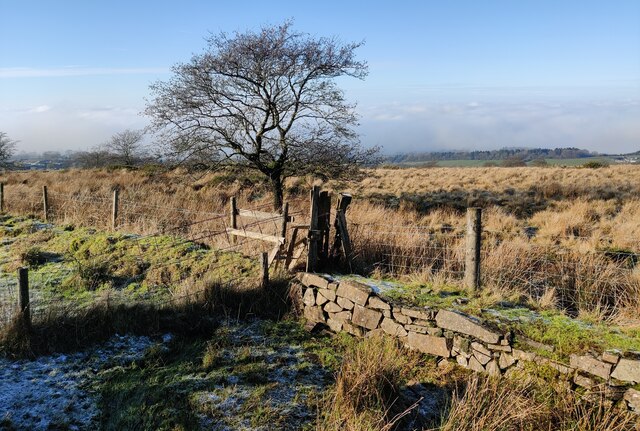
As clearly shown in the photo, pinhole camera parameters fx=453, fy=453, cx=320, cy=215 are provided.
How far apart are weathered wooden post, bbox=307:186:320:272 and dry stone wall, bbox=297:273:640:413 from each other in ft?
1.25

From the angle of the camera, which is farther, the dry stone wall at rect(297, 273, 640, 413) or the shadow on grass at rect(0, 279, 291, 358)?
the shadow on grass at rect(0, 279, 291, 358)

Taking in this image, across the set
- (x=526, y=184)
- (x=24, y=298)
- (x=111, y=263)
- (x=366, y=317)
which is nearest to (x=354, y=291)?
(x=366, y=317)

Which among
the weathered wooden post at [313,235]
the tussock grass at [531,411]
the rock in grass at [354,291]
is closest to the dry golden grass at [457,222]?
the weathered wooden post at [313,235]

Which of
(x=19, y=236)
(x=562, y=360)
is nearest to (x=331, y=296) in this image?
(x=562, y=360)

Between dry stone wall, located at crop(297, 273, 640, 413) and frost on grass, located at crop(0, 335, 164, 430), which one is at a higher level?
dry stone wall, located at crop(297, 273, 640, 413)

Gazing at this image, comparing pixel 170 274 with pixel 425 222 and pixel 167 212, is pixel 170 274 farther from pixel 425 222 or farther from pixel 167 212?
pixel 425 222

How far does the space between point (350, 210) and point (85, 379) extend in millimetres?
9121

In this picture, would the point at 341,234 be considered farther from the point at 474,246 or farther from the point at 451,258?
the point at 474,246

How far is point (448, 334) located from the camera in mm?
5883

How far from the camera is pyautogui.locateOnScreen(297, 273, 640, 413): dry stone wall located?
15.3ft

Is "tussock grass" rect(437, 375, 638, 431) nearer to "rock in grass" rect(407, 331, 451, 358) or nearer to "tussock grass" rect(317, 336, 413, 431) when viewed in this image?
"tussock grass" rect(317, 336, 413, 431)

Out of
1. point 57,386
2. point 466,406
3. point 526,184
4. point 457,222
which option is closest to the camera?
point 466,406

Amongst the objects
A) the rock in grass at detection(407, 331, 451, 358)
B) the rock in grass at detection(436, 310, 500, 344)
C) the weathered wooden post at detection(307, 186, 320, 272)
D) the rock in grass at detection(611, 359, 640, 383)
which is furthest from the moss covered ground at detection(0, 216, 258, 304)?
the rock in grass at detection(611, 359, 640, 383)

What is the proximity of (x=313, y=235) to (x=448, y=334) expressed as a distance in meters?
3.01
